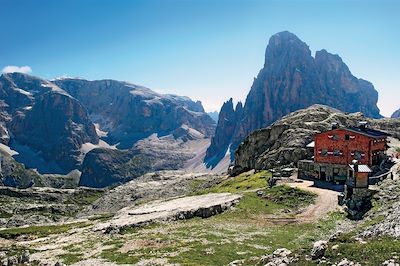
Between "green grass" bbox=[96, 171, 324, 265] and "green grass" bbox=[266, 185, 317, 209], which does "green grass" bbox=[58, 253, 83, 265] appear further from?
"green grass" bbox=[266, 185, 317, 209]

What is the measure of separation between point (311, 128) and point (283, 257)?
99.3m

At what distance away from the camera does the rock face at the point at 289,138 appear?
4574 inches

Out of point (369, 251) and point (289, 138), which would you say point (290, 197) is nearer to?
point (369, 251)

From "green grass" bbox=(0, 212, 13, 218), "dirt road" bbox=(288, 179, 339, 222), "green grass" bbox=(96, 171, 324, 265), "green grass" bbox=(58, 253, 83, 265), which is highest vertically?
"dirt road" bbox=(288, 179, 339, 222)

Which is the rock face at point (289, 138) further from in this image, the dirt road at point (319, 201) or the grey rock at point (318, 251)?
the grey rock at point (318, 251)

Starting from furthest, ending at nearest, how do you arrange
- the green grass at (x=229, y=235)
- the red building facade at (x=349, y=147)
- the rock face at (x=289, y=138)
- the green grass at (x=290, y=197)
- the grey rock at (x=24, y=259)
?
1. the rock face at (x=289, y=138)
2. the red building facade at (x=349, y=147)
3. the green grass at (x=290, y=197)
4. the grey rock at (x=24, y=259)
5. the green grass at (x=229, y=235)

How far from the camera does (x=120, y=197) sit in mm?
198875

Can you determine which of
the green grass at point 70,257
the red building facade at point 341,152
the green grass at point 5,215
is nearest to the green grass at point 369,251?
the green grass at point 70,257

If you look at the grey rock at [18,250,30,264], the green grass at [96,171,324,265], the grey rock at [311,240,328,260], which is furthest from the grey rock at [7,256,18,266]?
the grey rock at [311,240,328,260]

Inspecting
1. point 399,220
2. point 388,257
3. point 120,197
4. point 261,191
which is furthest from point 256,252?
point 120,197

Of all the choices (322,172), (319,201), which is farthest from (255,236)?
(322,172)

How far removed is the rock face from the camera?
4574 inches

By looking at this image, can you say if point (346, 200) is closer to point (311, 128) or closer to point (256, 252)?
point (256, 252)

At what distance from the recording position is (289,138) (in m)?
124
